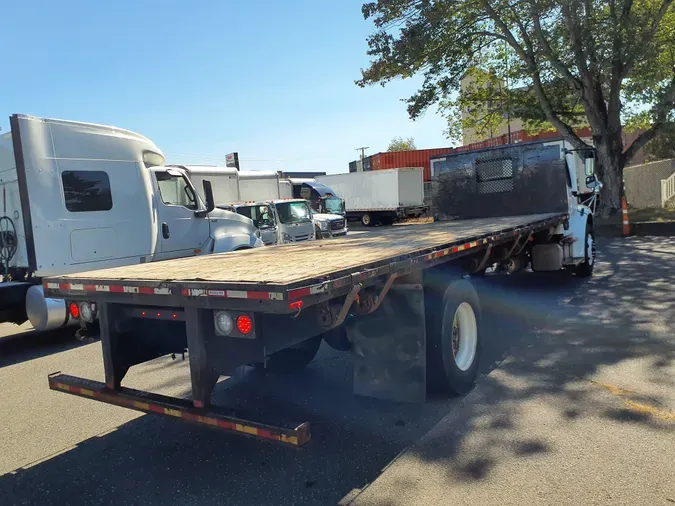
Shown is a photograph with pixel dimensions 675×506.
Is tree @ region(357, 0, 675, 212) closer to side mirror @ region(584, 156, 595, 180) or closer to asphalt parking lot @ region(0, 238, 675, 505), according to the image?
side mirror @ region(584, 156, 595, 180)

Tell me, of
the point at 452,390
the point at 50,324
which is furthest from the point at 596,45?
the point at 50,324

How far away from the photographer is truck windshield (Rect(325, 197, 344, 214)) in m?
27.1

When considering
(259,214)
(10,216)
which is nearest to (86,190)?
(10,216)

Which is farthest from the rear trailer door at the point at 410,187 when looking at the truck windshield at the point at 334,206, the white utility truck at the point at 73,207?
the white utility truck at the point at 73,207

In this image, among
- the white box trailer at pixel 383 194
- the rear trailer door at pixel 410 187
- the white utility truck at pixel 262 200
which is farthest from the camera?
the white box trailer at pixel 383 194

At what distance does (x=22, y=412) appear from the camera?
511 centimetres

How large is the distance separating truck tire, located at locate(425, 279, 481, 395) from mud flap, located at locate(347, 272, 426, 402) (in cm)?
25

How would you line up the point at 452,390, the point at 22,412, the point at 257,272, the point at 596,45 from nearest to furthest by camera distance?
the point at 257,272 < the point at 452,390 < the point at 22,412 < the point at 596,45

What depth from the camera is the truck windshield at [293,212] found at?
15.7 m

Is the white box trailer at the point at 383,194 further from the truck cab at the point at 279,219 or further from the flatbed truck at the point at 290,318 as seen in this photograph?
the flatbed truck at the point at 290,318

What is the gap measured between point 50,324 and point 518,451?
233 inches

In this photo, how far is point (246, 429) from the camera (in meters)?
3.19

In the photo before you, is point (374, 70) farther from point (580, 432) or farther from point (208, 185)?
point (580, 432)

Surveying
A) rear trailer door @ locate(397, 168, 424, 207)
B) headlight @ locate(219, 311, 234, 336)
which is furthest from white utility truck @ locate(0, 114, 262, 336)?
rear trailer door @ locate(397, 168, 424, 207)
